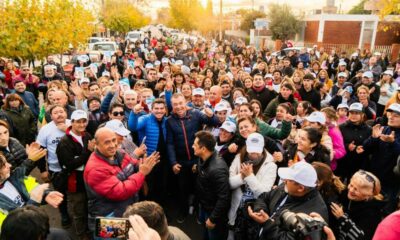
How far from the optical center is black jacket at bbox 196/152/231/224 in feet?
11.7

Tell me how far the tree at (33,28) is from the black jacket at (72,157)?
587 cm

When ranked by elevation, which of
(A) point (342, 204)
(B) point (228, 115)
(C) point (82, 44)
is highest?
(C) point (82, 44)

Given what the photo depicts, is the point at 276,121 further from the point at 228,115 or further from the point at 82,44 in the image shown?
the point at 82,44

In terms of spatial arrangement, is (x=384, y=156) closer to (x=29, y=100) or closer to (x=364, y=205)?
(x=364, y=205)

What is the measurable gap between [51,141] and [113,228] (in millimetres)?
2787

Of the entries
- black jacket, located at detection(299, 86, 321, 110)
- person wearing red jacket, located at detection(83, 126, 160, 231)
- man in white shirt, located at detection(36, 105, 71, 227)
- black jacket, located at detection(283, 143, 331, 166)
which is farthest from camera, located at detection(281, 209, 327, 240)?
black jacket, located at detection(299, 86, 321, 110)

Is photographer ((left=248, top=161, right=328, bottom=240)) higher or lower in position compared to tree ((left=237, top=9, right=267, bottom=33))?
lower

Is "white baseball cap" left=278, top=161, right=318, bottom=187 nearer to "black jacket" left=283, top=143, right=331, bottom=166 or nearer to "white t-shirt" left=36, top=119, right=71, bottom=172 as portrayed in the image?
"black jacket" left=283, top=143, right=331, bottom=166

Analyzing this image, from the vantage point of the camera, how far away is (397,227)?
7.50 feet

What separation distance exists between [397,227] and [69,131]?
3.80 metres

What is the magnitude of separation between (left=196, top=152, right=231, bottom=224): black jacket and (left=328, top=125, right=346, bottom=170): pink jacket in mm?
1967

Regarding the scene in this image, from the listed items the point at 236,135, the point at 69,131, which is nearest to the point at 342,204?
the point at 236,135

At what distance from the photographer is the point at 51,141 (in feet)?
14.6

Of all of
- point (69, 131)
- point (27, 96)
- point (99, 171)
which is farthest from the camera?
point (27, 96)
